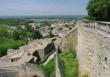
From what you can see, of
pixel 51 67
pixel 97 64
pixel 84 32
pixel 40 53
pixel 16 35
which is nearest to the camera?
pixel 97 64

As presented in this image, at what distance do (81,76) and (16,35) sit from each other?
67.7 meters

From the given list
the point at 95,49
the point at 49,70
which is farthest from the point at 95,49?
the point at 49,70

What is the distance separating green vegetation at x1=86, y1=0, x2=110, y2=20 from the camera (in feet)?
44.0

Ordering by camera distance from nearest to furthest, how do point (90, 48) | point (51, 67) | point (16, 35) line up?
point (90, 48)
point (51, 67)
point (16, 35)

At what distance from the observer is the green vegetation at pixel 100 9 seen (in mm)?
13408

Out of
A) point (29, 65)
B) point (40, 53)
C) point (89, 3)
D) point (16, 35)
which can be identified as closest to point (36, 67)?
point (29, 65)

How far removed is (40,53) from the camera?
2298 cm

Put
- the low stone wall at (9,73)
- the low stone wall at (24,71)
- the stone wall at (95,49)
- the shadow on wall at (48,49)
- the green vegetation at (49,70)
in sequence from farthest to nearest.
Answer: the shadow on wall at (48,49) → the low stone wall at (9,73) → the low stone wall at (24,71) → the green vegetation at (49,70) → the stone wall at (95,49)

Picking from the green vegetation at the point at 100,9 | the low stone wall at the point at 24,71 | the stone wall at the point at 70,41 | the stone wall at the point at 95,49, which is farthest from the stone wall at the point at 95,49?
the low stone wall at the point at 24,71

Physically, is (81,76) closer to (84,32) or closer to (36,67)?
(84,32)

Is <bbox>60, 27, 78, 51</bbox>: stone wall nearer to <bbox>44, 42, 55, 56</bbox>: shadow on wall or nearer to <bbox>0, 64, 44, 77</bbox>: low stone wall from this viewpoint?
<bbox>0, 64, 44, 77</bbox>: low stone wall

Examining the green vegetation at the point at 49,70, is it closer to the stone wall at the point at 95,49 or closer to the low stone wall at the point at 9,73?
the low stone wall at the point at 9,73

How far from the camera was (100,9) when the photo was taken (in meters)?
14.0

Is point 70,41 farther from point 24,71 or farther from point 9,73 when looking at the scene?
point 9,73
